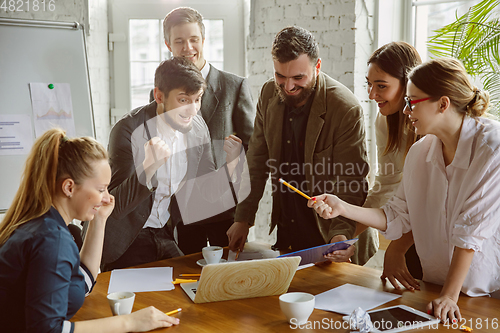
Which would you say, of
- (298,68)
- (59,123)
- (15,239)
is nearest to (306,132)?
(298,68)

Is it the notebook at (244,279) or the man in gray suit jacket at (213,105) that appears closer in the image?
the notebook at (244,279)

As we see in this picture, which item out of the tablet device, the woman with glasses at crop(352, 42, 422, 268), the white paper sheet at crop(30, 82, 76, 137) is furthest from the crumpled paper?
the white paper sheet at crop(30, 82, 76, 137)

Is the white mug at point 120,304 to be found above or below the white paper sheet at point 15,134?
below

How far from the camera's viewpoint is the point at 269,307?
1.42 metres

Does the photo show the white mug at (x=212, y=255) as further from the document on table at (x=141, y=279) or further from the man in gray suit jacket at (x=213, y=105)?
the man in gray suit jacket at (x=213, y=105)

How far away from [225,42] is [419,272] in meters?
2.47

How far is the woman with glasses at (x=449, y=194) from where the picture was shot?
56.6 inches

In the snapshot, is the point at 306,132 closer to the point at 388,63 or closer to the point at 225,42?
the point at 388,63

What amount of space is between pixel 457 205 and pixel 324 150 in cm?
75

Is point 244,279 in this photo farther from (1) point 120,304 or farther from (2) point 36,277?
(2) point 36,277

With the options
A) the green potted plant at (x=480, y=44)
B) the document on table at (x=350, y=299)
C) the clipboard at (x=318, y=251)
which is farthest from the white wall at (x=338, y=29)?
the document on table at (x=350, y=299)

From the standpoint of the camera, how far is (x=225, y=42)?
3.82 metres

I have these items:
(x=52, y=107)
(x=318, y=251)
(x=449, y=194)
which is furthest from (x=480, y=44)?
(x=52, y=107)

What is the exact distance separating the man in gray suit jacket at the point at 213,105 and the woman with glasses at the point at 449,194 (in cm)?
87
